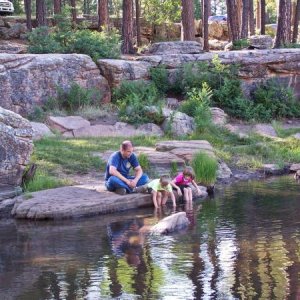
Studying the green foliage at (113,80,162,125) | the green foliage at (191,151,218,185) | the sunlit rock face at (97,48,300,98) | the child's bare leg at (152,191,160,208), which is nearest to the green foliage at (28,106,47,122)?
the green foliage at (113,80,162,125)

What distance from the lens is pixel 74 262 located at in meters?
9.74

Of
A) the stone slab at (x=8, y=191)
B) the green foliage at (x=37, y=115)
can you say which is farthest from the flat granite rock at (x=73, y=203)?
the green foliage at (x=37, y=115)

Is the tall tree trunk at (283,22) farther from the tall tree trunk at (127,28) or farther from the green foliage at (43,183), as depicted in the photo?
the green foliage at (43,183)

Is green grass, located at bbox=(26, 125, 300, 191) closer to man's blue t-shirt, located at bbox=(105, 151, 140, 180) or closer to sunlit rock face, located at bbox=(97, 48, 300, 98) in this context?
man's blue t-shirt, located at bbox=(105, 151, 140, 180)

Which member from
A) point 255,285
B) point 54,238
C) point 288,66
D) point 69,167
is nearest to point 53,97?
point 69,167

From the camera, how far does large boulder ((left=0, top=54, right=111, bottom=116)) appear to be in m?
22.8

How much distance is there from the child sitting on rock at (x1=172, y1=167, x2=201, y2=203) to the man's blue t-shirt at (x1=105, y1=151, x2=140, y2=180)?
0.96m

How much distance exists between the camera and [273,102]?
86.2ft

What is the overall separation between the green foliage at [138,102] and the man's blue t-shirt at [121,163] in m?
8.05

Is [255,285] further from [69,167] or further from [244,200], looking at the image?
[69,167]

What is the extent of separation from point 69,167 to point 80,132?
434 centimetres

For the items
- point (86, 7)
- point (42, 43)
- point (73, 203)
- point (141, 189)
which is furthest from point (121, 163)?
point (86, 7)

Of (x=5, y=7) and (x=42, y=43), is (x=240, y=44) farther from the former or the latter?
(x=5, y=7)

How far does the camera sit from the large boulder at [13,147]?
1447cm
